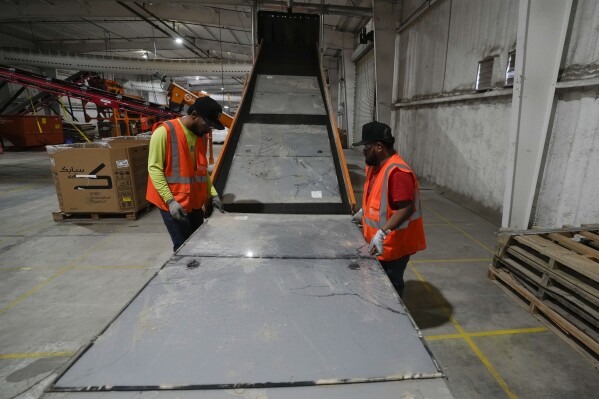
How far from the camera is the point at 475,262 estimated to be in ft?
12.6

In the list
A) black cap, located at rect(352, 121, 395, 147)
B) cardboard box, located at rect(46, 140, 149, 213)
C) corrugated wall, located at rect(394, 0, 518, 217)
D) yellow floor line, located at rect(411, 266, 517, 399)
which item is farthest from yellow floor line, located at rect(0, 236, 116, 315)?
corrugated wall, located at rect(394, 0, 518, 217)

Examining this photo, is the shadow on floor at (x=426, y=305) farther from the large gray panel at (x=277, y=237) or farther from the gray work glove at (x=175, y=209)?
the gray work glove at (x=175, y=209)

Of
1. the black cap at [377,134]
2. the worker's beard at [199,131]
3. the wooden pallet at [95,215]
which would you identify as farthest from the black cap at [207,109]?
the wooden pallet at [95,215]

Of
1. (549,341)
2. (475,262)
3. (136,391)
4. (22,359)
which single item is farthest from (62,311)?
(475,262)

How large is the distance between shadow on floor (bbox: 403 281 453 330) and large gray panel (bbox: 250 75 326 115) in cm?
290

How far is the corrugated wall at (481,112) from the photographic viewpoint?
3.57m

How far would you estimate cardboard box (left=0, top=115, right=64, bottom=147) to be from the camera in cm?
1265

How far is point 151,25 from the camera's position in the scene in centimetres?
1344

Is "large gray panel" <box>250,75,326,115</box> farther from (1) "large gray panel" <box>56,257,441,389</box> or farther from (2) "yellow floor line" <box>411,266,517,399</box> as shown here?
(1) "large gray panel" <box>56,257,441,389</box>

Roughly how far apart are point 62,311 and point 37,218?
346cm

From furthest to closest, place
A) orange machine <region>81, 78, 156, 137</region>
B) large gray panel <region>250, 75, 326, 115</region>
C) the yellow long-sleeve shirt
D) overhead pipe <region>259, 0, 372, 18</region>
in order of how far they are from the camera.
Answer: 1. orange machine <region>81, 78, 156, 137</region>
2. overhead pipe <region>259, 0, 372, 18</region>
3. large gray panel <region>250, 75, 326, 115</region>
4. the yellow long-sleeve shirt

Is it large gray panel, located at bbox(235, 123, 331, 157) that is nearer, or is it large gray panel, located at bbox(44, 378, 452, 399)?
large gray panel, located at bbox(44, 378, 452, 399)

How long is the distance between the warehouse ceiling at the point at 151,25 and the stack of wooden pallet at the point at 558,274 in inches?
262

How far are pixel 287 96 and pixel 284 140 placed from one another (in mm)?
1386
